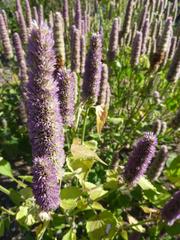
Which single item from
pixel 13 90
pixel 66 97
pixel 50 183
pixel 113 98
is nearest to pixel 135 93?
pixel 113 98

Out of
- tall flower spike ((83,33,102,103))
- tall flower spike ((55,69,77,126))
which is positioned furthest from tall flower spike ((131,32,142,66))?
tall flower spike ((55,69,77,126))

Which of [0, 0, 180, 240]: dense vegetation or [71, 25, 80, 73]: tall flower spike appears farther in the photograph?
[71, 25, 80, 73]: tall flower spike

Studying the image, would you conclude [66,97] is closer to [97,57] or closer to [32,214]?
[97,57]

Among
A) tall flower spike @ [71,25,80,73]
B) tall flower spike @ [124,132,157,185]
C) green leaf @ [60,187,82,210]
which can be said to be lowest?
green leaf @ [60,187,82,210]

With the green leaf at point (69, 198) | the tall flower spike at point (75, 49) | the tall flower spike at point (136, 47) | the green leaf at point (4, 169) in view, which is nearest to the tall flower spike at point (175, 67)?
the tall flower spike at point (136, 47)

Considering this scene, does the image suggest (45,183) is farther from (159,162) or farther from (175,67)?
(175,67)

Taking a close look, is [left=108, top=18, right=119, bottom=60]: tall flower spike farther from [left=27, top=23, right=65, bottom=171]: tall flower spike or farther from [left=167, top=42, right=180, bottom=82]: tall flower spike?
[left=27, top=23, right=65, bottom=171]: tall flower spike

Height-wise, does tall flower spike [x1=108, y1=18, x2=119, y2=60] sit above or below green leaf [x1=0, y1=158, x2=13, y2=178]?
above
